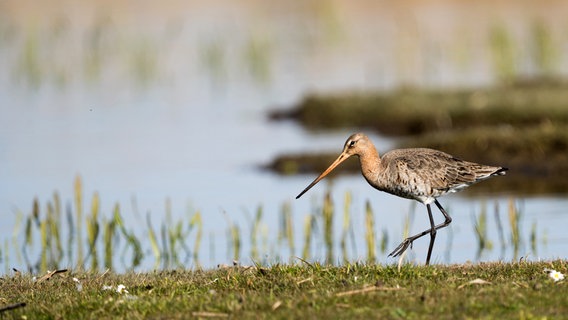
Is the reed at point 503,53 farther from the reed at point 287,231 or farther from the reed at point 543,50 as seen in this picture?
the reed at point 287,231

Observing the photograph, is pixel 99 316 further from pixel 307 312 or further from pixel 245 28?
pixel 245 28

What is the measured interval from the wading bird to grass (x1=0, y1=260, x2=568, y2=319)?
1982 millimetres

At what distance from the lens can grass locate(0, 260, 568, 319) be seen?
781 centimetres

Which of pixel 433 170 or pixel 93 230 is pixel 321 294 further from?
pixel 93 230

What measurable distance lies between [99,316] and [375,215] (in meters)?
10.3

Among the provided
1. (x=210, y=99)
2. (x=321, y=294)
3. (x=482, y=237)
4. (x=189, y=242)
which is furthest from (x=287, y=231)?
(x=210, y=99)

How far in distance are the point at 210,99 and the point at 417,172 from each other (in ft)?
72.4

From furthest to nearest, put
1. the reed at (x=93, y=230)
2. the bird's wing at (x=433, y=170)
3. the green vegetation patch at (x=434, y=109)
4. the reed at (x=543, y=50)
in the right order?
the reed at (x=543, y=50) < the green vegetation patch at (x=434, y=109) < the reed at (x=93, y=230) < the bird's wing at (x=433, y=170)

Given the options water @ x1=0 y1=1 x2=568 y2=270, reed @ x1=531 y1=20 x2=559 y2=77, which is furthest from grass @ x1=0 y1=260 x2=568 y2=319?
reed @ x1=531 y1=20 x2=559 y2=77

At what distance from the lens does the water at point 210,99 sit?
18.5 meters

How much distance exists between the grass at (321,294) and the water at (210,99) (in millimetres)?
4827

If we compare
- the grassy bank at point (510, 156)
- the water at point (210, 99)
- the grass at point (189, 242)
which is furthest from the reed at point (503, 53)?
the grass at point (189, 242)

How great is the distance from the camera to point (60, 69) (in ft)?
119

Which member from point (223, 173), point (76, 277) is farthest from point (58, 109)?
point (76, 277)
